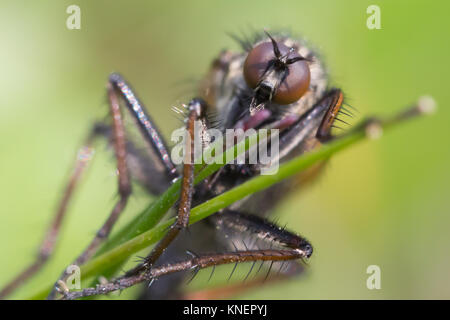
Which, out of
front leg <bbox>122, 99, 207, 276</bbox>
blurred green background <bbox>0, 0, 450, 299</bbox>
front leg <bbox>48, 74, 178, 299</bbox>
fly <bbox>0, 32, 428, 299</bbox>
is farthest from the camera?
blurred green background <bbox>0, 0, 450, 299</bbox>

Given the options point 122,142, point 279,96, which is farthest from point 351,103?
point 122,142

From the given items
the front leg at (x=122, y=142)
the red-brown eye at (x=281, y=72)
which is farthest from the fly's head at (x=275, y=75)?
the front leg at (x=122, y=142)

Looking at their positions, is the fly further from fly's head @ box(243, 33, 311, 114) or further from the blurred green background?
the blurred green background

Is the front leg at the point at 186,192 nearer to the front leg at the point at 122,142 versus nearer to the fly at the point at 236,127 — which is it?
the fly at the point at 236,127

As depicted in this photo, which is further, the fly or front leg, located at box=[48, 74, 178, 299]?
front leg, located at box=[48, 74, 178, 299]

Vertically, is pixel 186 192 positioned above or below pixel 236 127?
below

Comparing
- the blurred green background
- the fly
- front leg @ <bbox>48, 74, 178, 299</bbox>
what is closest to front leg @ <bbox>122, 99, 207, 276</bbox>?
the fly

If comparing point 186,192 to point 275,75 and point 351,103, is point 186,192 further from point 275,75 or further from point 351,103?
point 351,103
